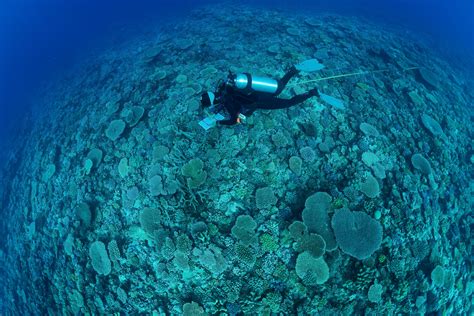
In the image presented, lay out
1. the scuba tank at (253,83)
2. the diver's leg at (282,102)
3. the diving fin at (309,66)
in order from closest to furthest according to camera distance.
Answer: the scuba tank at (253,83), the diver's leg at (282,102), the diving fin at (309,66)

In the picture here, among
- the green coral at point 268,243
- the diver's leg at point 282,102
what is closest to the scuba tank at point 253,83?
the diver's leg at point 282,102

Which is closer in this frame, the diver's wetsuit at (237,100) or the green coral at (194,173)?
the diver's wetsuit at (237,100)

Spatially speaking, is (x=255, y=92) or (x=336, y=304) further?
(x=255, y=92)

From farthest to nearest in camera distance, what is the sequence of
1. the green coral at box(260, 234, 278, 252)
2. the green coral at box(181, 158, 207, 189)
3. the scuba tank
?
the green coral at box(181, 158, 207, 189) < the scuba tank < the green coral at box(260, 234, 278, 252)

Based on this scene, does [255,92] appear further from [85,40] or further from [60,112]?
[85,40]

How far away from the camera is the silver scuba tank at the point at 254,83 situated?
18.9 feet

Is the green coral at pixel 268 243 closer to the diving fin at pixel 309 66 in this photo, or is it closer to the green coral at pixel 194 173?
the green coral at pixel 194 173

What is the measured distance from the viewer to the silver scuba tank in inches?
226

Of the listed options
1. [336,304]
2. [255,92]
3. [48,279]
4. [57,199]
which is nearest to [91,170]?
[57,199]

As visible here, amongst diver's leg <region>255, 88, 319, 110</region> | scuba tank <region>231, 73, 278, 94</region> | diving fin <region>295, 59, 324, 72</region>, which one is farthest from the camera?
diving fin <region>295, 59, 324, 72</region>

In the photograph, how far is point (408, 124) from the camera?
799 cm

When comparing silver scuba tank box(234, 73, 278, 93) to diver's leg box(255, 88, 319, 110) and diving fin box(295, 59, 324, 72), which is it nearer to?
diver's leg box(255, 88, 319, 110)

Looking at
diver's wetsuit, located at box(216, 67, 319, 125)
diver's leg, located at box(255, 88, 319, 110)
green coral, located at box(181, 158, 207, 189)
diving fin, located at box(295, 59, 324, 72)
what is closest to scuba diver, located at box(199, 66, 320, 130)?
diver's wetsuit, located at box(216, 67, 319, 125)

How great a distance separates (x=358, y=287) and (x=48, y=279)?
25.5 ft
